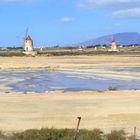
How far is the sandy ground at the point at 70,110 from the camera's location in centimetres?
1898

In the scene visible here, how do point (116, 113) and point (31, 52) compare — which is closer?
point (116, 113)

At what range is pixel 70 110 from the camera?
2288 cm

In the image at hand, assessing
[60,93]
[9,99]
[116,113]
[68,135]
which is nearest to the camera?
[68,135]

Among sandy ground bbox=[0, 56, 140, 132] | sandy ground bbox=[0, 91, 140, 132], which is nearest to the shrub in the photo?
sandy ground bbox=[0, 91, 140, 132]

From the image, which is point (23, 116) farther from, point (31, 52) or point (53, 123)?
point (31, 52)

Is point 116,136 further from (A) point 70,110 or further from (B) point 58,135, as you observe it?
(A) point 70,110

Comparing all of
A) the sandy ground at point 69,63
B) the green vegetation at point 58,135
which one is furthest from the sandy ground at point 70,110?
the sandy ground at point 69,63

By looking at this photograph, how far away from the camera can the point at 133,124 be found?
18.9 meters

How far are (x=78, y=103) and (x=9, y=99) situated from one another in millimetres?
3830

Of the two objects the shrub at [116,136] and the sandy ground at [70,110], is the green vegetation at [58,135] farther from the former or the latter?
the sandy ground at [70,110]

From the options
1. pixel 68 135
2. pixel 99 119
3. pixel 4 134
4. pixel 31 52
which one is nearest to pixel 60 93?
pixel 99 119

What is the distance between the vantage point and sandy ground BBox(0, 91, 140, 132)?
19.0m

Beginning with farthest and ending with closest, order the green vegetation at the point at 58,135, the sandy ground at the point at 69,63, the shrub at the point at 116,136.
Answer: the sandy ground at the point at 69,63
the shrub at the point at 116,136
the green vegetation at the point at 58,135

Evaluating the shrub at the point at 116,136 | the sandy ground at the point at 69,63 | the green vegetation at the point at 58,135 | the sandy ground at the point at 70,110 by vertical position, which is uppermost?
the green vegetation at the point at 58,135
